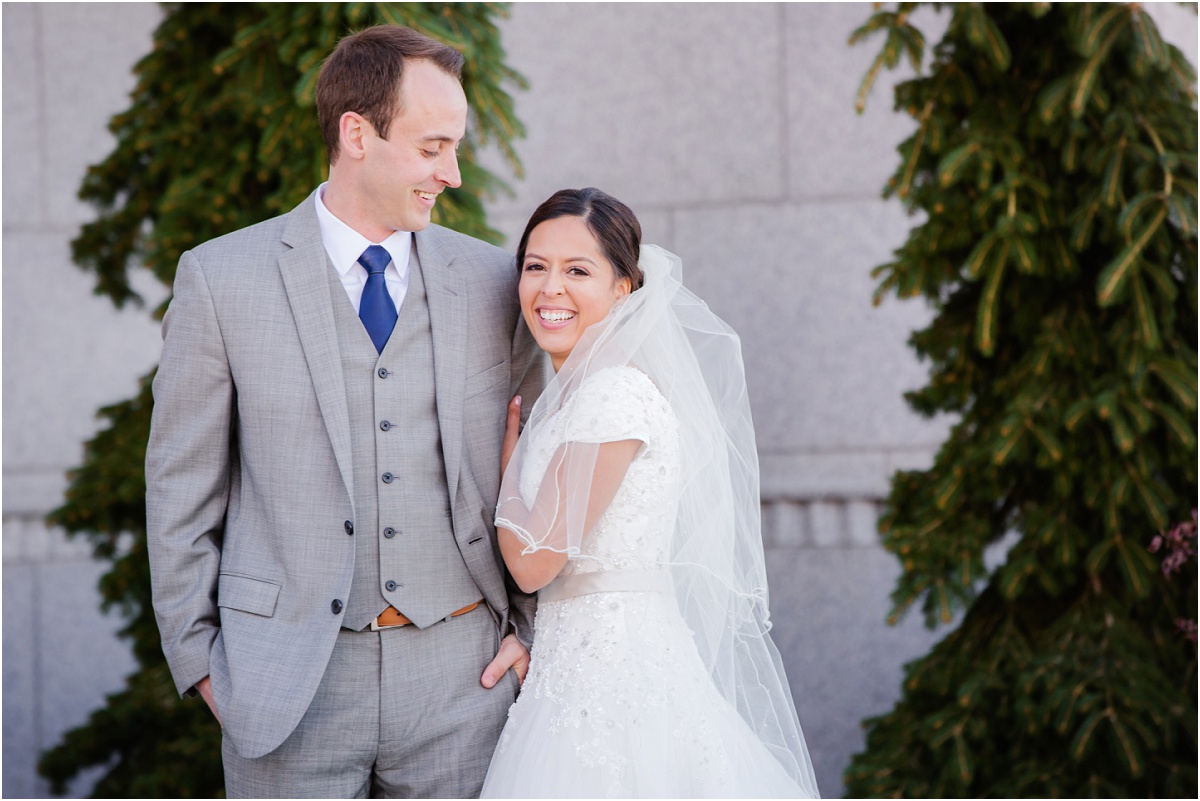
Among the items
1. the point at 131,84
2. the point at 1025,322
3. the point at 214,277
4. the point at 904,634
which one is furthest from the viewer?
the point at 131,84

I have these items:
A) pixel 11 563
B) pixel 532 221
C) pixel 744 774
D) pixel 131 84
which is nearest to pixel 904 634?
pixel 744 774

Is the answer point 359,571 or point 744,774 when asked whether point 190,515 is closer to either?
point 359,571

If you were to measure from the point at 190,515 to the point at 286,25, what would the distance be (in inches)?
70.1

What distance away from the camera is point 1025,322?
3727 mm

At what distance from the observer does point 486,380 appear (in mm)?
2477

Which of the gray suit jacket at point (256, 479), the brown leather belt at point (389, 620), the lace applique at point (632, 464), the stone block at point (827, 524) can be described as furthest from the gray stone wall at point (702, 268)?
the brown leather belt at point (389, 620)

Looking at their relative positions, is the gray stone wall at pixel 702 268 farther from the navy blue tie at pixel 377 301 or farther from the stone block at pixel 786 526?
the navy blue tie at pixel 377 301

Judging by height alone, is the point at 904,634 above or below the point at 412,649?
below

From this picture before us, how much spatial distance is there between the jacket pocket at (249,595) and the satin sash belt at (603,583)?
1.92ft

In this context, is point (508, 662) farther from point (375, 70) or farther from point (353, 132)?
point (375, 70)

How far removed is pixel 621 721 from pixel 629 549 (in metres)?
0.35

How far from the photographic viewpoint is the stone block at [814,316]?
5133 millimetres

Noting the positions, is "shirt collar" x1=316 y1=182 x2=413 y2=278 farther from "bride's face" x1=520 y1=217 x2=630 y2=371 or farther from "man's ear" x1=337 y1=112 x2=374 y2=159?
"bride's face" x1=520 y1=217 x2=630 y2=371

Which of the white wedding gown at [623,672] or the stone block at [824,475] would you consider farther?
the stone block at [824,475]
